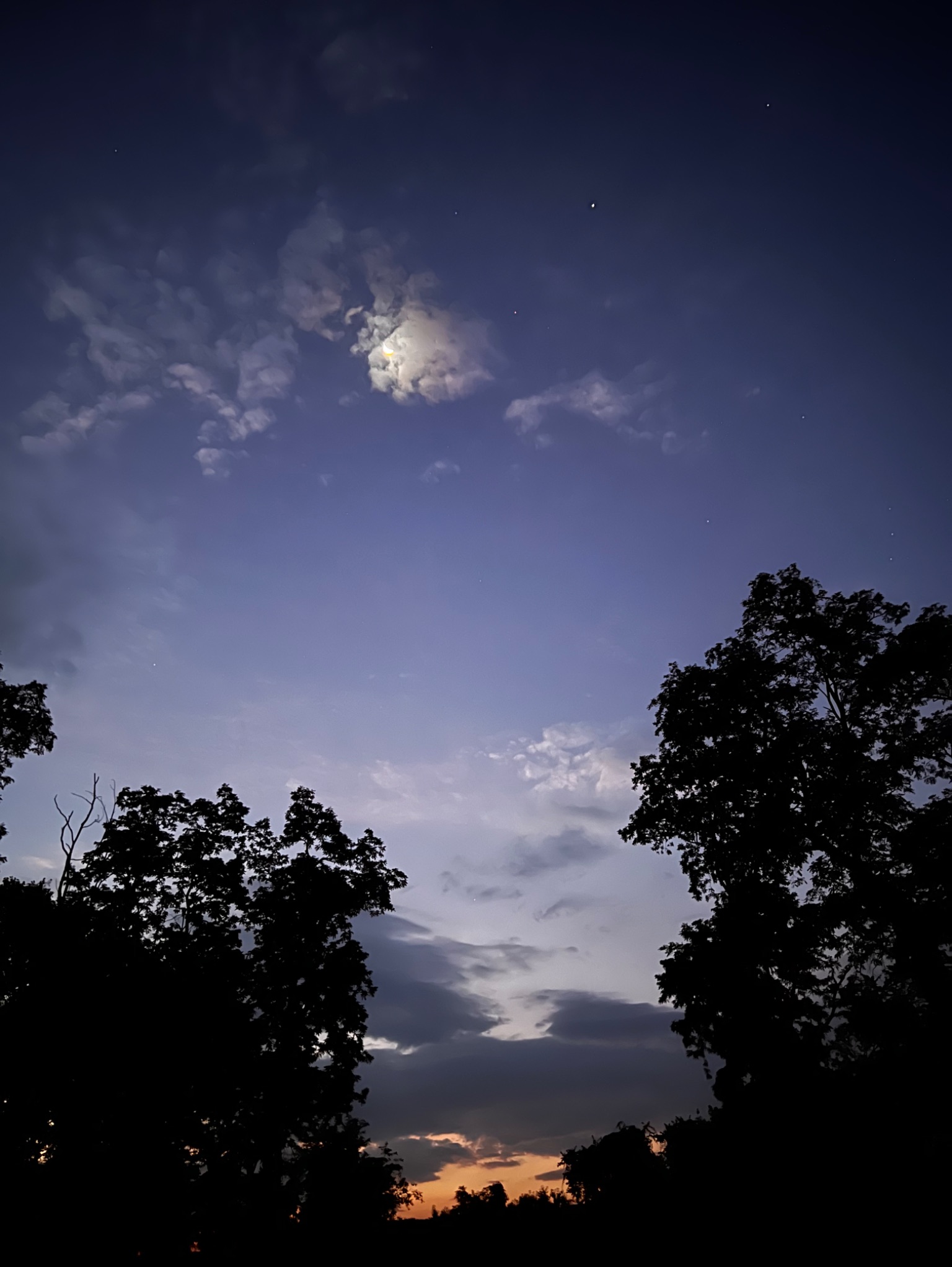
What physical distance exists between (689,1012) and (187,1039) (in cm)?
1827

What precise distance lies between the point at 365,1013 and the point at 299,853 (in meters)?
7.84

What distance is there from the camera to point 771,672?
75.5 feet

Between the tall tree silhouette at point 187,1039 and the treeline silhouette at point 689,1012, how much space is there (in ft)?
0.32

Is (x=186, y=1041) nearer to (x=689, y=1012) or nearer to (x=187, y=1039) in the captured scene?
(x=187, y=1039)

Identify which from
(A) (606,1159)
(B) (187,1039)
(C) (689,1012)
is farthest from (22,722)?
(A) (606,1159)

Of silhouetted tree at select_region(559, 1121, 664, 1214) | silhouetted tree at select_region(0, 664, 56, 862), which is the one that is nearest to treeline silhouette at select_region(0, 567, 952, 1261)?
silhouetted tree at select_region(0, 664, 56, 862)

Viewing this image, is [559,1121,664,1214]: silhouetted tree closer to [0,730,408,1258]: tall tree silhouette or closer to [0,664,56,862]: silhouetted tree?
[0,730,408,1258]: tall tree silhouette

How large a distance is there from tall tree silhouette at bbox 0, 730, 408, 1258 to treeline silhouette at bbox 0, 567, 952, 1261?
98mm

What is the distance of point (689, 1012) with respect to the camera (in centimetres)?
2305

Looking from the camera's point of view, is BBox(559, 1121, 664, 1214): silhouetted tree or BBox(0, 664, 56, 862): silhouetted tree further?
BBox(559, 1121, 664, 1214): silhouetted tree

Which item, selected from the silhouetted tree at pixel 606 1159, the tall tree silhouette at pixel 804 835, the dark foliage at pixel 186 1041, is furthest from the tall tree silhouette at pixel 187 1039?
the silhouetted tree at pixel 606 1159

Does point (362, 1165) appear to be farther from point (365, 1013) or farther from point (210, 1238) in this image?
point (210, 1238)

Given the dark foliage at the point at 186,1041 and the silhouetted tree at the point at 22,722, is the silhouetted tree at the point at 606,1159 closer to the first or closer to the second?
the dark foliage at the point at 186,1041

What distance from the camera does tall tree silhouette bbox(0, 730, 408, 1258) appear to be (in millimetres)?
19750
